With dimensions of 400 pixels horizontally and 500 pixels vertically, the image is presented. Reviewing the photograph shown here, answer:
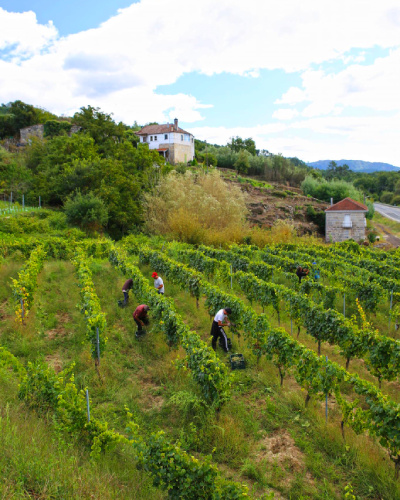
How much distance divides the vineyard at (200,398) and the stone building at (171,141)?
46066mm

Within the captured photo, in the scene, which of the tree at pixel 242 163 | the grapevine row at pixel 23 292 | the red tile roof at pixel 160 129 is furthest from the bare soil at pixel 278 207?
the grapevine row at pixel 23 292

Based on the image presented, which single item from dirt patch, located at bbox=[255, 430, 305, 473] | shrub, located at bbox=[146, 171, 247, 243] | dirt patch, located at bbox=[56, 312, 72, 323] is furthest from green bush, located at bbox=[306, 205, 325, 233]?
dirt patch, located at bbox=[255, 430, 305, 473]

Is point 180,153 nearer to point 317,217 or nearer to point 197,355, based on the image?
point 317,217

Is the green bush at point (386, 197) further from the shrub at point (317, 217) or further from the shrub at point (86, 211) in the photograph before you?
the shrub at point (86, 211)

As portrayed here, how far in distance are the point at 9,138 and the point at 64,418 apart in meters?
62.3

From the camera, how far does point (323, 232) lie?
44.2 m

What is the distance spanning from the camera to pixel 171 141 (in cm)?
5697

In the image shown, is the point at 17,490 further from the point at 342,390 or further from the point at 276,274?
the point at 276,274

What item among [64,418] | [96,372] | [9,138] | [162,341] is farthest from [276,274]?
[9,138]

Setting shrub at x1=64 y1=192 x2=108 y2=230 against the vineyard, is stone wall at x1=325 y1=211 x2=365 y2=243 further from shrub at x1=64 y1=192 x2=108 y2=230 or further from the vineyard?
the vineyard

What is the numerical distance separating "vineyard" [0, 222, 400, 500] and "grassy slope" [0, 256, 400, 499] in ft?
0.09

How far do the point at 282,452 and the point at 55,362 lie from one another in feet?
19.6

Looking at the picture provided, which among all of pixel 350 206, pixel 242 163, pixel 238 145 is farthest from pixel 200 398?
pixel 238 145

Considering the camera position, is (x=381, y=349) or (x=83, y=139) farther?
(x=83, y=139)
